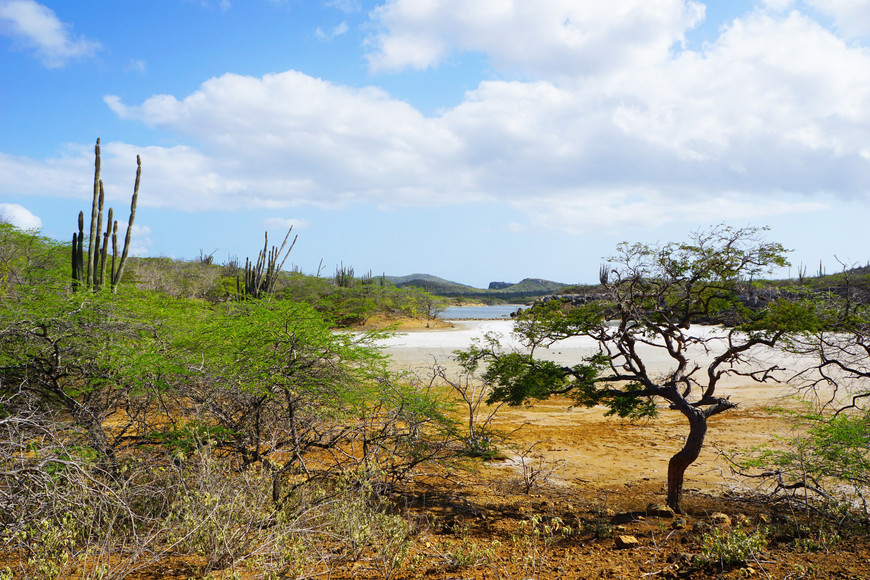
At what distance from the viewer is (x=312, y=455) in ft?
30.6

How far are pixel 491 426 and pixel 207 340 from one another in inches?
357

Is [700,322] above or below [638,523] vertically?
above

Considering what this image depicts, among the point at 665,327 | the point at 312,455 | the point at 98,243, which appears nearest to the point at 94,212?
the point at 98,243

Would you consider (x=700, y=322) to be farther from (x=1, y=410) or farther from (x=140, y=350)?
(x=1, y=410)

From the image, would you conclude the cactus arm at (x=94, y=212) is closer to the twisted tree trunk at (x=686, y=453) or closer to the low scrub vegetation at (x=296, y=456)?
the low scrub vegetation at (x=296, y=456)

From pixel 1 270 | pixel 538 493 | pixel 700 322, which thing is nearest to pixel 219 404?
pixel 538 493

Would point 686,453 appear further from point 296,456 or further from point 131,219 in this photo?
point 131,219

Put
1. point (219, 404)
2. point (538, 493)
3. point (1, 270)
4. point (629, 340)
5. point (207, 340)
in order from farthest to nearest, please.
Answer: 1. point (1, 270)
2. point (538, 493)
3. point (629, 340)
4. point (207, 340)
5. point (219, 404)

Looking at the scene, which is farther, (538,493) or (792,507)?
(538,493)

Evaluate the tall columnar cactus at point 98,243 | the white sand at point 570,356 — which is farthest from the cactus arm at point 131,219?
the white sand at point 570,356

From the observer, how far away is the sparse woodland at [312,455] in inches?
185

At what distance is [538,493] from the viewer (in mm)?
9078

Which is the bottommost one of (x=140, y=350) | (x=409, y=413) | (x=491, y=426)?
(x=491, y=426)

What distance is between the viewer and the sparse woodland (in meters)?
4.70
